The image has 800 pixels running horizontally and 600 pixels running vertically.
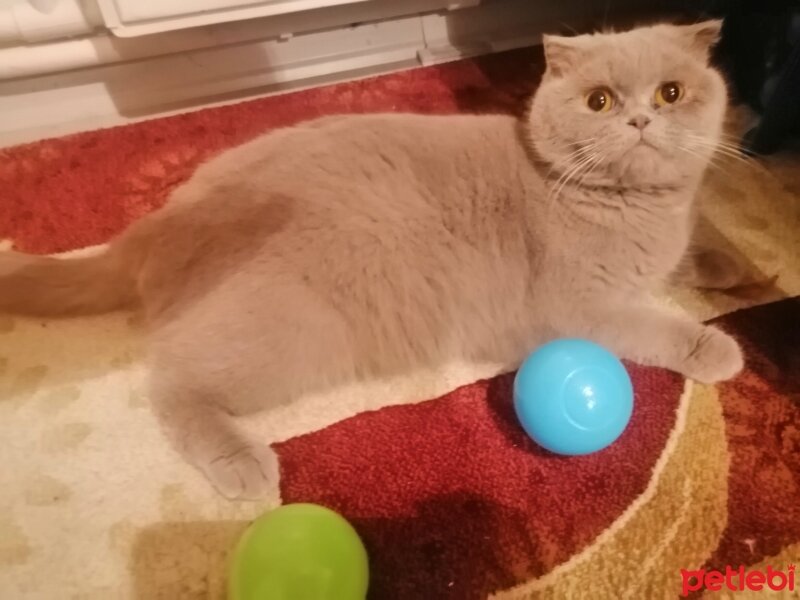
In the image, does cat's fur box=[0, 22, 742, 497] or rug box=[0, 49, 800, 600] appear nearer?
rug box=[0, 49, 800, 600]

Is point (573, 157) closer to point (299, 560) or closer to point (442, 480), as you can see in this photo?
point (442, 480)

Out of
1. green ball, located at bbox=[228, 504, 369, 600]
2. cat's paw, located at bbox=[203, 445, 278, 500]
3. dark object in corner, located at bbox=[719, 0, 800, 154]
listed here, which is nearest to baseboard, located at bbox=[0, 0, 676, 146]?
dark object in corner, located at bbox=[719, 0, 800, 154]

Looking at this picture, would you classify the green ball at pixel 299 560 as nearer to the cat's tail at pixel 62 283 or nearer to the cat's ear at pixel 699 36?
the cat's tail at pixel 62 283

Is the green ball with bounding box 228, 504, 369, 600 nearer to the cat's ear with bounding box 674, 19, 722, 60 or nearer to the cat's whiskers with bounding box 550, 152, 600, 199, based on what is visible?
the cat's whiskers with bounding box 550, 152, 600, 199

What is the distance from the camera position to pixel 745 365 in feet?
3.72

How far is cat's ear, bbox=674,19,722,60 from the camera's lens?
3.43 feet

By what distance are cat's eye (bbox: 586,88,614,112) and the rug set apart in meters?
0.39

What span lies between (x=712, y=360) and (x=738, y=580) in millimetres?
325

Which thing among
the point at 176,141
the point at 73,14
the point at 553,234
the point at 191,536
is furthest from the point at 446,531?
the point at 73,14

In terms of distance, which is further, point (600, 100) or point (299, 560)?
point (600, 100)

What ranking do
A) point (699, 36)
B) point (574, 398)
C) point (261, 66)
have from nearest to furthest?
point (574, 398) → point (699, 36) → point (261, 66)

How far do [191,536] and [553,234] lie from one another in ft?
2.23

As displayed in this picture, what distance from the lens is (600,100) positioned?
3.41ft

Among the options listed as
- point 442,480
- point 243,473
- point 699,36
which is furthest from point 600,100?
point 243,473
